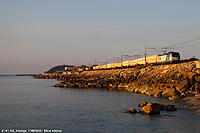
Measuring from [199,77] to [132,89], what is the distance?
1203cm

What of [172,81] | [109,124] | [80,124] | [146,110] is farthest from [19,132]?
[172,81]

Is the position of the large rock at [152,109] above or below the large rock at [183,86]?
below

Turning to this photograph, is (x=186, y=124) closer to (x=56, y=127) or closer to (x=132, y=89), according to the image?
(x=56, y=127)

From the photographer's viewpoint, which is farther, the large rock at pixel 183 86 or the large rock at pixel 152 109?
the large rock at pixel 183 86

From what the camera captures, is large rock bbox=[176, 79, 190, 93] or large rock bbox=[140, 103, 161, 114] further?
large rock bbox=[176, 79, 190, 93]

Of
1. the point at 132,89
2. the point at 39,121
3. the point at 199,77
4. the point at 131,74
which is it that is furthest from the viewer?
the point at 131,74

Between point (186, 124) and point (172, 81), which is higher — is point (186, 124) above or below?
below

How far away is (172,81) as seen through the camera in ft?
115

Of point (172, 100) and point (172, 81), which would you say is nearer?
point (172, 100)

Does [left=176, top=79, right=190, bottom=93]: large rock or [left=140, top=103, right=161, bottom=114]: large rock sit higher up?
[left=176, top=79, right=190, bottom=93]: large rock

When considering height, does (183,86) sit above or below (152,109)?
above

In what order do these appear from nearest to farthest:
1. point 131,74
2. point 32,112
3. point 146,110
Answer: point 146,110
point 32,112
point 131,74

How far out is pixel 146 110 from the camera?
67.8 feet

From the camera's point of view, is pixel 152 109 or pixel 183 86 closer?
pixel 152 109
